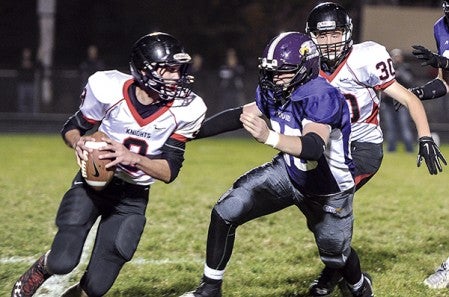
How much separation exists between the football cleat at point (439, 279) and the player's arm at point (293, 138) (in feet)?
5.12

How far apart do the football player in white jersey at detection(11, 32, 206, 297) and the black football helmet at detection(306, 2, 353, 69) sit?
94cm

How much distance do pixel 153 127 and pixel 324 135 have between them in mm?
919

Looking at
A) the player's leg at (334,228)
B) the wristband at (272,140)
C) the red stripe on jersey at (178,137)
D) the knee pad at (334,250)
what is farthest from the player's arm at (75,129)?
the knee pad at (334,250)

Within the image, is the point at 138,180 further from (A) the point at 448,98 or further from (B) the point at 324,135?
(A) the point at 448,98

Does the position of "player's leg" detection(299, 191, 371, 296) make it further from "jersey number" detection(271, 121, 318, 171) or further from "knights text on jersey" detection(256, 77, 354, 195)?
"jersey number" detection(271, 121, 318, 171)

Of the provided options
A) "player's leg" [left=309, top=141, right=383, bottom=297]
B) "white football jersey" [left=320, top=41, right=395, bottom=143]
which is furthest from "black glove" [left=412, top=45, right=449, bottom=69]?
"player's leg" [left=309, top=141, right=383, bottom=297]

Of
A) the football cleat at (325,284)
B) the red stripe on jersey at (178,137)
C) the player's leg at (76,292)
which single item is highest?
the red stripe on jersey at (178,137)

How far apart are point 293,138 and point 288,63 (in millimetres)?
505

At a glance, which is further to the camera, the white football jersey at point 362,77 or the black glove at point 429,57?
the black glove at point 429,57

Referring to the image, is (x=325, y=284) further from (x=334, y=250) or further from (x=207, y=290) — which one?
(x=207, y=290)

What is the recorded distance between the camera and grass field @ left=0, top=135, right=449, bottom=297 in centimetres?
514

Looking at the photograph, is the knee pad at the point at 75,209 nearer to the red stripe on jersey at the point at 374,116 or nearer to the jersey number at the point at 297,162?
the jersey number at the point at 297,162

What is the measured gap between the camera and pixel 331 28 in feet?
16.3

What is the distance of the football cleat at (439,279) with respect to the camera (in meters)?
5.12
